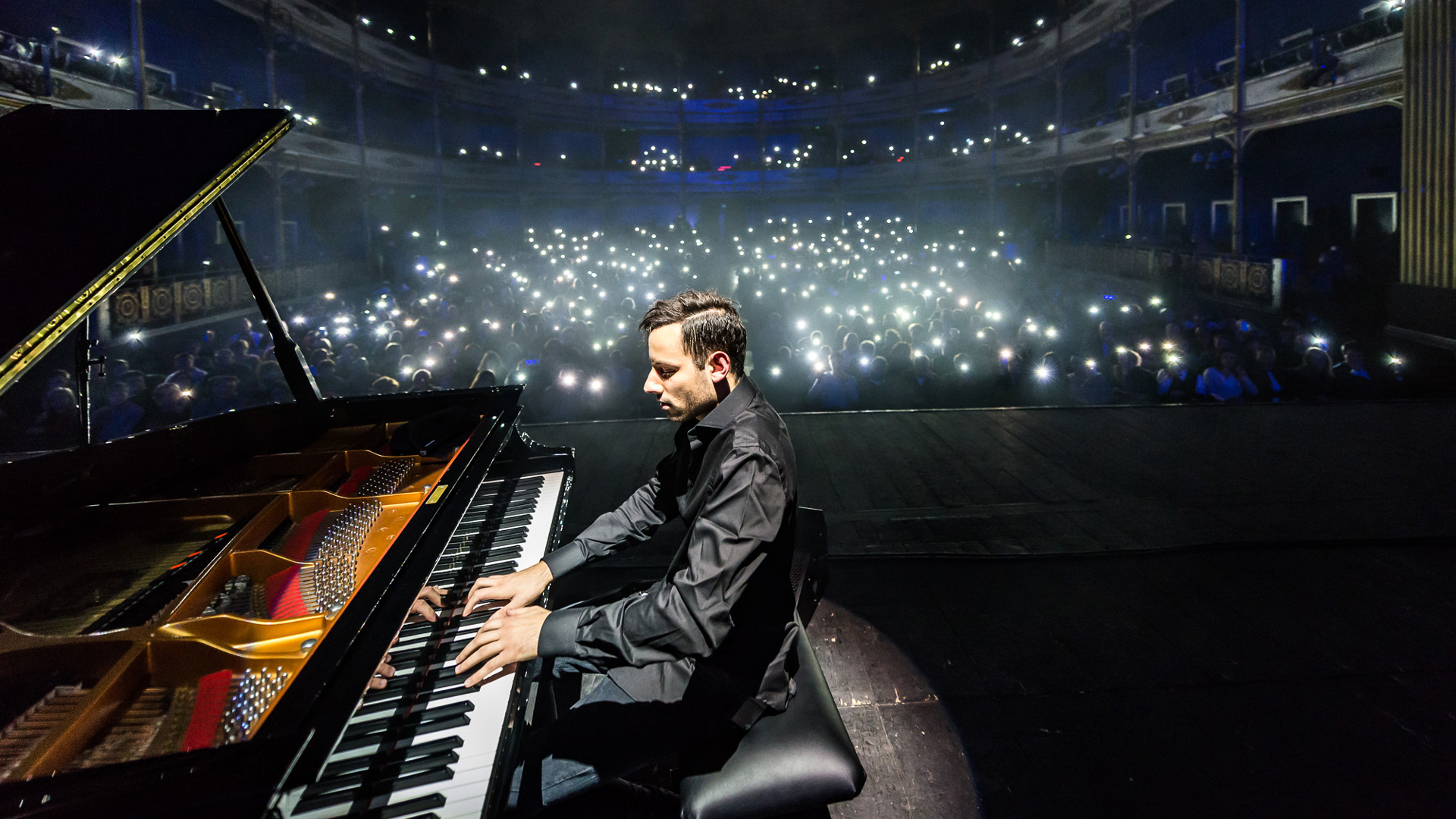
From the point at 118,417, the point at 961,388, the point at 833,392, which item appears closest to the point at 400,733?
the point at 118,417

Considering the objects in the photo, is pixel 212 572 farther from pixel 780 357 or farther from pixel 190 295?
pixel 190 295

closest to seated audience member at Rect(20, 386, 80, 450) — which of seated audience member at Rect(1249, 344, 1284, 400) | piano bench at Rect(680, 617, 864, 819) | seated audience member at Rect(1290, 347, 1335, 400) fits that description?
piano bench at Rect(680, 617, 864, 819)

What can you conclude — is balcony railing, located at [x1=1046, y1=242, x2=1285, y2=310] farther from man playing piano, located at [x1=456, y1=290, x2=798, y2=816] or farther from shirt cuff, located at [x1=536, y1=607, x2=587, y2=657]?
shirt cuff, located at [x1=536, y1=607, x2=587, y2=657]

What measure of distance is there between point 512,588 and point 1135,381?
7.87m

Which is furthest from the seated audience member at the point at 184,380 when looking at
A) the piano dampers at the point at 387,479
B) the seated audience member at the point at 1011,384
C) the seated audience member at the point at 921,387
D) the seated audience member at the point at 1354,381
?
the seated audience member at the point at 1354,381

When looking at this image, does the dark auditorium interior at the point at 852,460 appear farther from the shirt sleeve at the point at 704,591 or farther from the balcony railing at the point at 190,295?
the shirt sleeve at the point at 704,591

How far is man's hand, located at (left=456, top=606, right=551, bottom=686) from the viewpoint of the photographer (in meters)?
1.61

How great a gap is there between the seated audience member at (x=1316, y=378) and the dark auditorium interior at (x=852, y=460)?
2.0 inches

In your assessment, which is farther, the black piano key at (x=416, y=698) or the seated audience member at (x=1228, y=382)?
the seated audience member at (x=1228, y=382)

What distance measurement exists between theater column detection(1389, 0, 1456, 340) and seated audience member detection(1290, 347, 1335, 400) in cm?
389

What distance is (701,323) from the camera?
6.13 ft

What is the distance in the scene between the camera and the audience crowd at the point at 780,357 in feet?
23.3

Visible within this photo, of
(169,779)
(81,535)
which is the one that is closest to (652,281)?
(81,535)

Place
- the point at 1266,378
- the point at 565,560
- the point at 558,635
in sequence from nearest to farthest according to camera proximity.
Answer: the point at 558,635 → the point at 565,560 → the point at 1266,378
